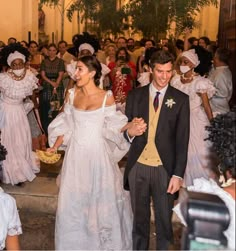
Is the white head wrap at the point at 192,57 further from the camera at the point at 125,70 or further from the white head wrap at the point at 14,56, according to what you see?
the camera at the point at 125,70

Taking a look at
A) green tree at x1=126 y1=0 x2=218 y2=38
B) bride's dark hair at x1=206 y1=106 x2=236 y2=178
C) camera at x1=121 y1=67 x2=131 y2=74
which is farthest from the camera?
green tree at x1=126 y1=0 x2=218 y2=38

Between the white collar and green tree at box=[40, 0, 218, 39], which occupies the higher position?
green tree at box=[40, 0, 218, 39]

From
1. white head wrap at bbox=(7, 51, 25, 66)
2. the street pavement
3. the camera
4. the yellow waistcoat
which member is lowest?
the street pavement

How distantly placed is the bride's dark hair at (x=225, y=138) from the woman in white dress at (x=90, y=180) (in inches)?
82.8

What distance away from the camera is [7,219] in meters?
3.00

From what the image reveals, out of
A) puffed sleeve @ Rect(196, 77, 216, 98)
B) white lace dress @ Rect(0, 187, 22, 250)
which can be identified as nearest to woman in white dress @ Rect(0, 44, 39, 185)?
puffed sleeve @ Rect(196, 77, 216, 98)

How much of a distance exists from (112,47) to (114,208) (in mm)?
5105

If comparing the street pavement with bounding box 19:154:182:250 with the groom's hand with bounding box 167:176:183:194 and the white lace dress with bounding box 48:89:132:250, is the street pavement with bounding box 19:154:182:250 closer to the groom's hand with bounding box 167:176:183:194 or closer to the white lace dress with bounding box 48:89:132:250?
the white lace dress with bounding box 48:89:132:250

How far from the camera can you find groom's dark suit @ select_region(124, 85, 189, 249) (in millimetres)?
4090

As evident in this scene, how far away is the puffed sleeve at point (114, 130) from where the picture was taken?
4.46m

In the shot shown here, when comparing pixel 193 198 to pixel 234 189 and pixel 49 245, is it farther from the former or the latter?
pixel 49 245

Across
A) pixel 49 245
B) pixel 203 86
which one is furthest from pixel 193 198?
pixel 203 86

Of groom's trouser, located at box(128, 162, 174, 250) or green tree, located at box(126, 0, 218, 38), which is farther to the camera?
green tree, located at box(126, 0, 218, 38)

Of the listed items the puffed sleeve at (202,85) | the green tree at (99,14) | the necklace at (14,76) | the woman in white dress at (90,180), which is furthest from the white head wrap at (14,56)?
the green tree at (99,14)
